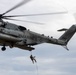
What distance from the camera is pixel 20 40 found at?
3444 cm

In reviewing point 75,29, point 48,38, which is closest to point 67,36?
point 75,29

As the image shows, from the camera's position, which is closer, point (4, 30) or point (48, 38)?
point (4, 30)

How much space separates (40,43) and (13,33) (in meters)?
4.15

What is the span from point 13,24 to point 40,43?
4.60 meters

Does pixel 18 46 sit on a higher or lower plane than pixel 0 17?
lower

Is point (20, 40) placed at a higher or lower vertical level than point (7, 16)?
lower

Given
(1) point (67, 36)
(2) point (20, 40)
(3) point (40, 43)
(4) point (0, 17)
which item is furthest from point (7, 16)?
(1) point (67, 36)

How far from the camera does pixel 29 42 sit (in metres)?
36.0

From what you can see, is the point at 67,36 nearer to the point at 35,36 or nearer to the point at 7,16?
the point at 35,36

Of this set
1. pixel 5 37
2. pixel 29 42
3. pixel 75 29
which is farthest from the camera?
pixel 75 29

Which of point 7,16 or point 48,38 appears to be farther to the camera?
point 48,38

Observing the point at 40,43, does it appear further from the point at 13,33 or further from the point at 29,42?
the point at 13,33

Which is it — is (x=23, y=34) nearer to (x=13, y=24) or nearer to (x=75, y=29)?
(x=13, y=24)

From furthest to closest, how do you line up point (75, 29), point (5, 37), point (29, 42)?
point (75, 29) → point (29, 42) → point (5, 37)
